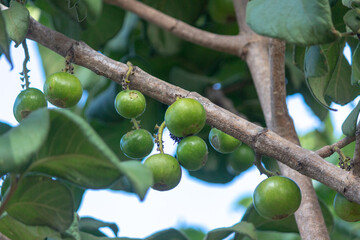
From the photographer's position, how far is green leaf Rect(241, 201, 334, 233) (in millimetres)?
1246

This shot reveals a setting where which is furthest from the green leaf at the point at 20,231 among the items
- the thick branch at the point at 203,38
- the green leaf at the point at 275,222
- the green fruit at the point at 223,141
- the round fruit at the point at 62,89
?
the thick branch at the point at 203,38

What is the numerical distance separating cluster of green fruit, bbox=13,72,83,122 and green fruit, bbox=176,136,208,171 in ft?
0.73

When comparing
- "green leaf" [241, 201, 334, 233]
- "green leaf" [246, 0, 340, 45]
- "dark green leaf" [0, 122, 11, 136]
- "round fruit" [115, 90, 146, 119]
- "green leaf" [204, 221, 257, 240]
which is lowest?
"green leaf" [241, 201, 334, 233]

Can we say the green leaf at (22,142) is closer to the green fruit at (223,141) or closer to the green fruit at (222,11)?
the green fruit at (223,141)

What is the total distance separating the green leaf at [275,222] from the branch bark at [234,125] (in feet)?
1.22

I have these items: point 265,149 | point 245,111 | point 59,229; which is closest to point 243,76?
point 245,111

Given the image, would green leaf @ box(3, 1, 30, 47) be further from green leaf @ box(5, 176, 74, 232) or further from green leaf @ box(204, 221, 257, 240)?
green leaf @ box(204, 221, 257, 240)

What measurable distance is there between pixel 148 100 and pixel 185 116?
778mm

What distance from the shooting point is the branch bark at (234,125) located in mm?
859

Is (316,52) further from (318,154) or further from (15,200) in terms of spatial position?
(15,200)

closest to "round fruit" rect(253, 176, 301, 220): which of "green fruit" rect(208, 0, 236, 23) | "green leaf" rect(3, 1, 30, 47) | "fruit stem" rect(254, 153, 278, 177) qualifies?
"fruit stem" rect(254, 153, 278, 177)

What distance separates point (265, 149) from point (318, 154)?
109 mm

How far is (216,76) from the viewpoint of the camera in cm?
194

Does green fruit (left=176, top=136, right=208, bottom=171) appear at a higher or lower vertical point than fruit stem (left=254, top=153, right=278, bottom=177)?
higher
